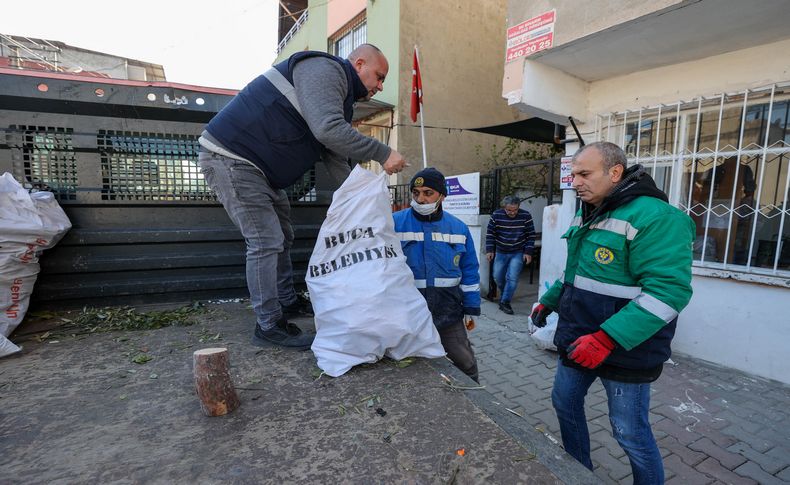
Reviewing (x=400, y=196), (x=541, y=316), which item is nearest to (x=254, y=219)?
(x=541, y=316)

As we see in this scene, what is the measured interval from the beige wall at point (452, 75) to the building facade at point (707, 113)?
19.2 ft

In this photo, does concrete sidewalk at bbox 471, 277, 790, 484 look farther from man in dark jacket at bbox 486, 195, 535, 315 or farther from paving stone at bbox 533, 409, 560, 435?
man in dark jacket at bbox 486, 195, 535, 315

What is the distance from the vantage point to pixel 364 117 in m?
11.4

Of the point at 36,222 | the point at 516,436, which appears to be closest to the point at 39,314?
the point at 36,222

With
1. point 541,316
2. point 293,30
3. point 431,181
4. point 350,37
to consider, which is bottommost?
point 541,316

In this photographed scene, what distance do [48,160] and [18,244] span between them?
91 cm

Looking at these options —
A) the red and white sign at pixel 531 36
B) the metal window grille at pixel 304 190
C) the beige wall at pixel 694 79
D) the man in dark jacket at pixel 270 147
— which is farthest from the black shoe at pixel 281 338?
the beige wall at pixel 694 79

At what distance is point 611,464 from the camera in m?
2.61

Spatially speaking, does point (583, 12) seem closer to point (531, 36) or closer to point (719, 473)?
point (531, 36)

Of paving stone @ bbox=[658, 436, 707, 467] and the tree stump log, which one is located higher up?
the tree stump log

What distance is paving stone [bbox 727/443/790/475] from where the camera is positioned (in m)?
2.58

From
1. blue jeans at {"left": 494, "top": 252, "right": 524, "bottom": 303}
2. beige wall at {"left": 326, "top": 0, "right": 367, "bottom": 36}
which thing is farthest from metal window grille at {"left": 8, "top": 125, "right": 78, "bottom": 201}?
beige wall at {"left": 326, "top": 0, "right": 367, "bottom": 36}

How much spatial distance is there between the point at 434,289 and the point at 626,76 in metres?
3.97

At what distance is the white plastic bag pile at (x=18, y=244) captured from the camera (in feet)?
7.85
